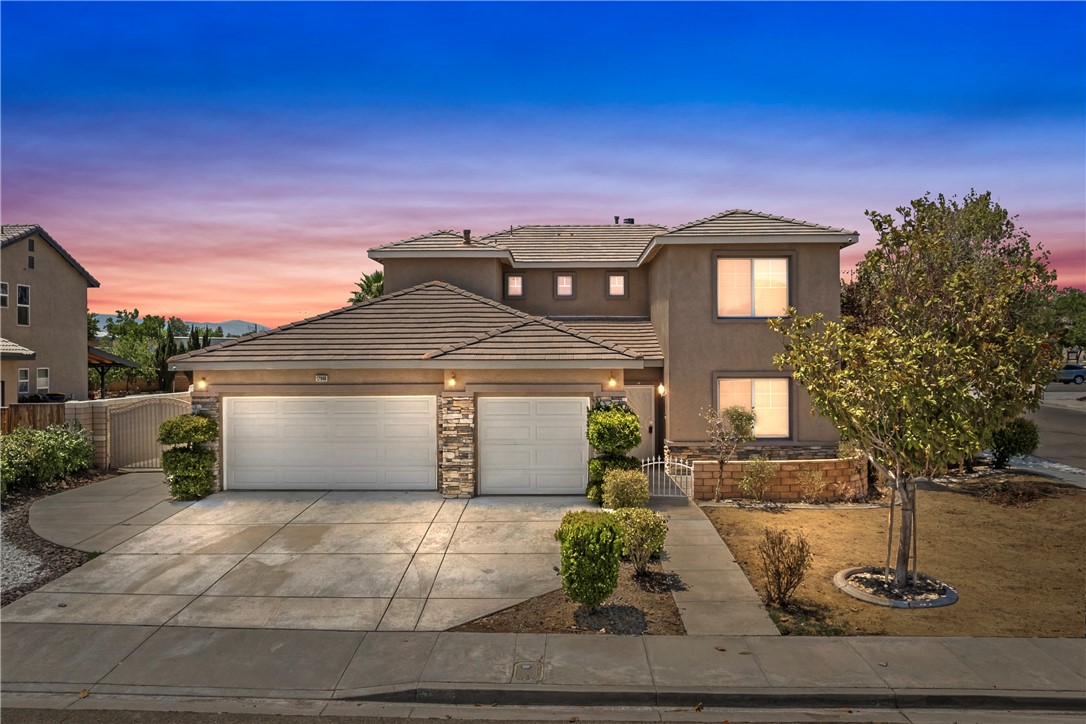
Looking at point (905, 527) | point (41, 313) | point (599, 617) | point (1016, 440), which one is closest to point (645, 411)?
point (905, 527)

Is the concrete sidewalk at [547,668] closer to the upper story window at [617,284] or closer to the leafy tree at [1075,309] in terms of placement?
the upper story window at [617,284]

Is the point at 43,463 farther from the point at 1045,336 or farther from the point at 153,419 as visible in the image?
the point at 1045,336

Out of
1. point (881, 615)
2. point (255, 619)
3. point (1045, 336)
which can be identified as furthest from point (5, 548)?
point (1045, 336)

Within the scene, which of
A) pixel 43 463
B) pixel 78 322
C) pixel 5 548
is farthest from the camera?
pixel 78 322

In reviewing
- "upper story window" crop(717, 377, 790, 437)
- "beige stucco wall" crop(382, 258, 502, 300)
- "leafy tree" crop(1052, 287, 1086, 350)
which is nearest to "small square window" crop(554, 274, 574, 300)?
"beige stucco wall" crop(382, 258, 502, 300)

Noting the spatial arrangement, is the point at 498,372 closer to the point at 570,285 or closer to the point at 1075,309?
the point at 570,285

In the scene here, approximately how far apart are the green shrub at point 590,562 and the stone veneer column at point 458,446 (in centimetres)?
616

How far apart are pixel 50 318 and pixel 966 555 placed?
113 feet

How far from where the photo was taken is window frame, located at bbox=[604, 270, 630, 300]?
64.5ft

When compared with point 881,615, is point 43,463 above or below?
above

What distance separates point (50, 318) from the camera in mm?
27281

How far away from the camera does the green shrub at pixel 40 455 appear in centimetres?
1413

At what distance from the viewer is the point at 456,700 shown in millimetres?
6031

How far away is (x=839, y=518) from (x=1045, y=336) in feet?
17.9
